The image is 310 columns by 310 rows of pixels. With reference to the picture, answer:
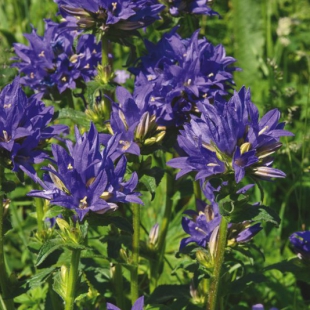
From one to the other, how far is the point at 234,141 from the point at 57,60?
97 centimetres

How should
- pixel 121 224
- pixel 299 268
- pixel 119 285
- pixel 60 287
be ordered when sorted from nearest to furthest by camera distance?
pixel 121 224 < pixel 60 287 < pixel 299 268 < pixel 119 285

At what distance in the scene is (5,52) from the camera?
2.52 metres

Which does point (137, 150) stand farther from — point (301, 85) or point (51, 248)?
point (301, 85)

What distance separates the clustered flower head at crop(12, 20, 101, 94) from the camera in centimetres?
225

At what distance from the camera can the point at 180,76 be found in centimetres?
196

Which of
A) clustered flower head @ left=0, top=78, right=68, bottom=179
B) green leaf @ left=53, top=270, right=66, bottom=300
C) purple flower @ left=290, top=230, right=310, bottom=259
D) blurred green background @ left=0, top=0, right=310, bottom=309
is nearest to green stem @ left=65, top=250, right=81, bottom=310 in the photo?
green leaf @ left=53, top=270, right=66, bottom=300

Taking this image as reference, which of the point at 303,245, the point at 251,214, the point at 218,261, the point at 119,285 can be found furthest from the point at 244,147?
the point at 119,285

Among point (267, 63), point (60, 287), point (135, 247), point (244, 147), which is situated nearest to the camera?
point (244, 147)

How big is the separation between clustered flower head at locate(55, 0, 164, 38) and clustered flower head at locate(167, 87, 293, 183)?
520 mm

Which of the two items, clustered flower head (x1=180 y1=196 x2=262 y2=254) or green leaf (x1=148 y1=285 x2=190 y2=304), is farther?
green leaf (x1=148 y1=285 x2=190 y2=304)

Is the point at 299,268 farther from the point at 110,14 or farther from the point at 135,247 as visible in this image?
the point at 110,14

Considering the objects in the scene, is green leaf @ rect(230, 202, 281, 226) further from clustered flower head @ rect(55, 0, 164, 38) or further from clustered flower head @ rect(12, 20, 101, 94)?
clustered flower head @ rect(12, 20, 101, 94)

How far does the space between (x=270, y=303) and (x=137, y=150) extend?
1105 millimetres

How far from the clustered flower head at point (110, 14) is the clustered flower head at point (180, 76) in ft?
0.38
